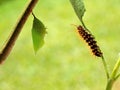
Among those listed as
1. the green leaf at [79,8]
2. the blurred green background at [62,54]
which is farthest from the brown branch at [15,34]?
the blurred green background at [62,54]

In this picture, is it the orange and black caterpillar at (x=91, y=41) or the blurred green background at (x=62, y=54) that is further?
the blurred green background at (x=62, y=54)

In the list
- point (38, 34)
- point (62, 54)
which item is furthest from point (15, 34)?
point (62, 54)

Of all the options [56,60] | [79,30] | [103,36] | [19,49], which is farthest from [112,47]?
[79,30]

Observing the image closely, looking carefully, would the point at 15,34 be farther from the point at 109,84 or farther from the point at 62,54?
the point at 62,54

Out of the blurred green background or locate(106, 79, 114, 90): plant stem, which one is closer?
locate(106, 79, 114, 90): plant stem

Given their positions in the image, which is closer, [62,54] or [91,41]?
[91,41]

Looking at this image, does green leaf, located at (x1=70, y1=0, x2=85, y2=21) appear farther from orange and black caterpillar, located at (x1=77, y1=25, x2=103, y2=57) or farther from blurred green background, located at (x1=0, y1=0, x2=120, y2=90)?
blurred green background, located at (x1=0, y1=0, x2=120, y2=90)

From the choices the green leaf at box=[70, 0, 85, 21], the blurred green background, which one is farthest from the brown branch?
the blurred green background

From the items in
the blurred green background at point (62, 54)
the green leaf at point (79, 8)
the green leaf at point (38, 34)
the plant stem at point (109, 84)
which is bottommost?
the blurred green background at point (62, 54)

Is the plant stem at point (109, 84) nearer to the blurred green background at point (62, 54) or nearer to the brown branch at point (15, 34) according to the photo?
the brown branch at point (15, 34)
